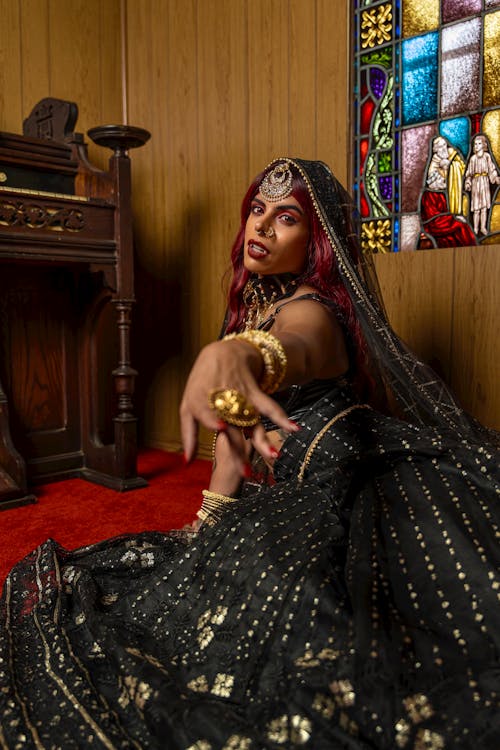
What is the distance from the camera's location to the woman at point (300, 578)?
852mm

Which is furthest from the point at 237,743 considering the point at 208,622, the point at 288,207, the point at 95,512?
the point at 95,512

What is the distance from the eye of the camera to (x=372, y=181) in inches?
101

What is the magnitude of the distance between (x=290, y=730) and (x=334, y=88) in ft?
8.06

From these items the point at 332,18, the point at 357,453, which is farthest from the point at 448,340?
the point at 332,18

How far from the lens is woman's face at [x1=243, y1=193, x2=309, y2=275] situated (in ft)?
5.05

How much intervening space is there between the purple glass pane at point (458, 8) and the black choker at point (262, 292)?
4.41 feet

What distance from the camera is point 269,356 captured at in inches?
35.6

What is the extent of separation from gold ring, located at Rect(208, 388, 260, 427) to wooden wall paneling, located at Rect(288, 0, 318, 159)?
2213mm

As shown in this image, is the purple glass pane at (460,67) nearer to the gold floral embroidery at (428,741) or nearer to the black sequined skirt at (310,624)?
the black sequined skirt at (310,624)

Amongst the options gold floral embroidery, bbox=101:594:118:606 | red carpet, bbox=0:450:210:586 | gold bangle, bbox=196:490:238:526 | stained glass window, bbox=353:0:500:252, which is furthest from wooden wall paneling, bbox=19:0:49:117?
gold floral embroidery, bbox=101:594:118:606

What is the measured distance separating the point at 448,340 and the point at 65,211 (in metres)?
1.52

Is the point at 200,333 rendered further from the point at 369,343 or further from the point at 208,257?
the point at 369,343

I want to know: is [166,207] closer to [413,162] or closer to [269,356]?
[413,162]

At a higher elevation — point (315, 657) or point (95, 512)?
point (315, 657)
